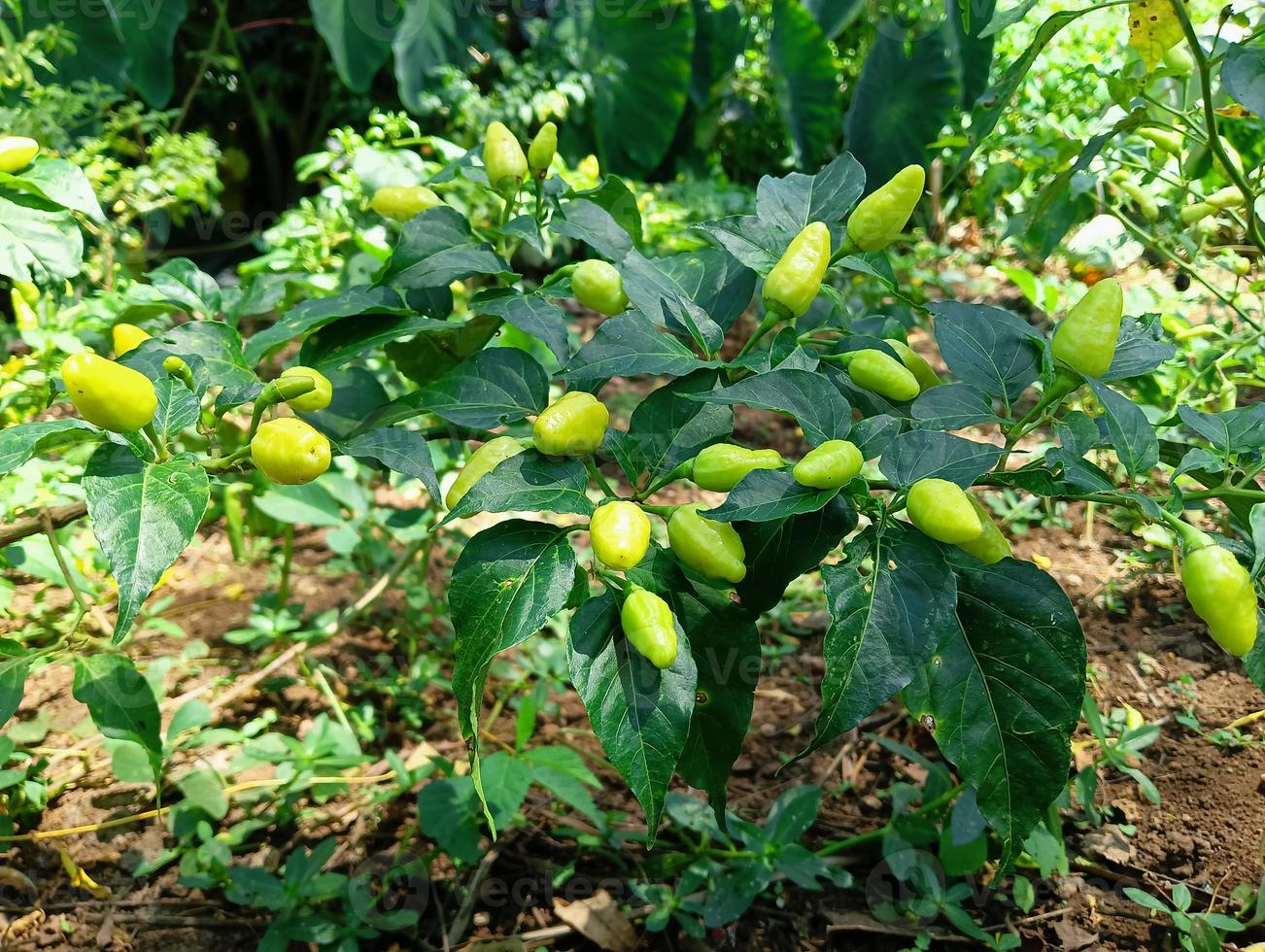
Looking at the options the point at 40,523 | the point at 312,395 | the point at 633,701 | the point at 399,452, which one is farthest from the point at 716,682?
the point at 40,523

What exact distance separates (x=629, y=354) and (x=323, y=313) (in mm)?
323

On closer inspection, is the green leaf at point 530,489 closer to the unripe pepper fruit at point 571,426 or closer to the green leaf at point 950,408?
the unripe pepper fruit at point 571,426

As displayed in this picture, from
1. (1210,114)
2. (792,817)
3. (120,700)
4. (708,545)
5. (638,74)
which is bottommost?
(792,817)

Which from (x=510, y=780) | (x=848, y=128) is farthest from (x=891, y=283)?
(x=848, y=128)

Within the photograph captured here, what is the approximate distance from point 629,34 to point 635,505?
3875 millimetres

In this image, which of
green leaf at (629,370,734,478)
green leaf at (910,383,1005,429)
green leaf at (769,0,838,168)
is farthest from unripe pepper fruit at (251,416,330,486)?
green leaf at (769,0,838,168)

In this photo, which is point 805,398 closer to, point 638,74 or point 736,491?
point 736,491

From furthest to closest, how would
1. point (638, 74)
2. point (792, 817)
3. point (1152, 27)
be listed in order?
point (638, 74) < point (792, 817) < point (1152, 27)

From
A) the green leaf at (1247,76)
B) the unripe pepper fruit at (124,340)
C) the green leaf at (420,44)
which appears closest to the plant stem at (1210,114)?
the green leaf at (1247,76)

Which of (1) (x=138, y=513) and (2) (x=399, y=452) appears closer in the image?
(1) (x=138, y=513)

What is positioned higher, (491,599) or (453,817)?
(491,599)

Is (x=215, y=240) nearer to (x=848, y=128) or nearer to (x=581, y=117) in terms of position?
(x=581, y=117)

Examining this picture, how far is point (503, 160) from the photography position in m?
0.93

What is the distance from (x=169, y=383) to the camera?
0.75 meters
